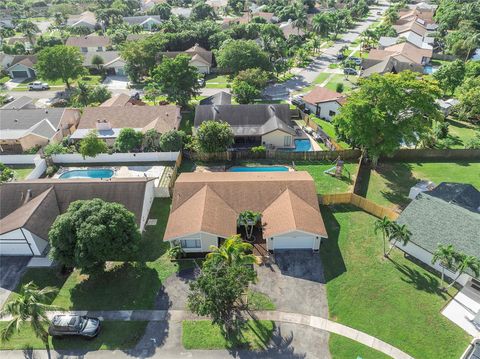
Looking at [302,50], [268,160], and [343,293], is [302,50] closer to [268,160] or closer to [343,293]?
[268,160]

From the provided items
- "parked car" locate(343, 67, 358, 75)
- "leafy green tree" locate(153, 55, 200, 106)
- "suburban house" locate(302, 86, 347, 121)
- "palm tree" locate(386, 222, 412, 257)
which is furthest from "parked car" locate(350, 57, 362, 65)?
"palm tree" locate(386, 222, 412, 257)

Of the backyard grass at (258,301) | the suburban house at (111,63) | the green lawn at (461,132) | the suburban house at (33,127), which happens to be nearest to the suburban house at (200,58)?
the suburban house at (111,63)

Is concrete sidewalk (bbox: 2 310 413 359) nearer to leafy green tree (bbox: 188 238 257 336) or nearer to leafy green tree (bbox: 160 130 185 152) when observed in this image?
leafy green tree (bbox: 188 238 257 336)

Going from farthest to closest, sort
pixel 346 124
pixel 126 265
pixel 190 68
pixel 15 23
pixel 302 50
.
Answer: pixel 15 23 → pixel 302 50 → pixel 190 68 → pixel 346 124 → pixel 126 265

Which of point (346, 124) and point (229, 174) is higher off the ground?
point (346, 124)

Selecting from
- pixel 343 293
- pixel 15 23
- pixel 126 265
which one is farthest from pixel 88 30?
pixel 343 293
